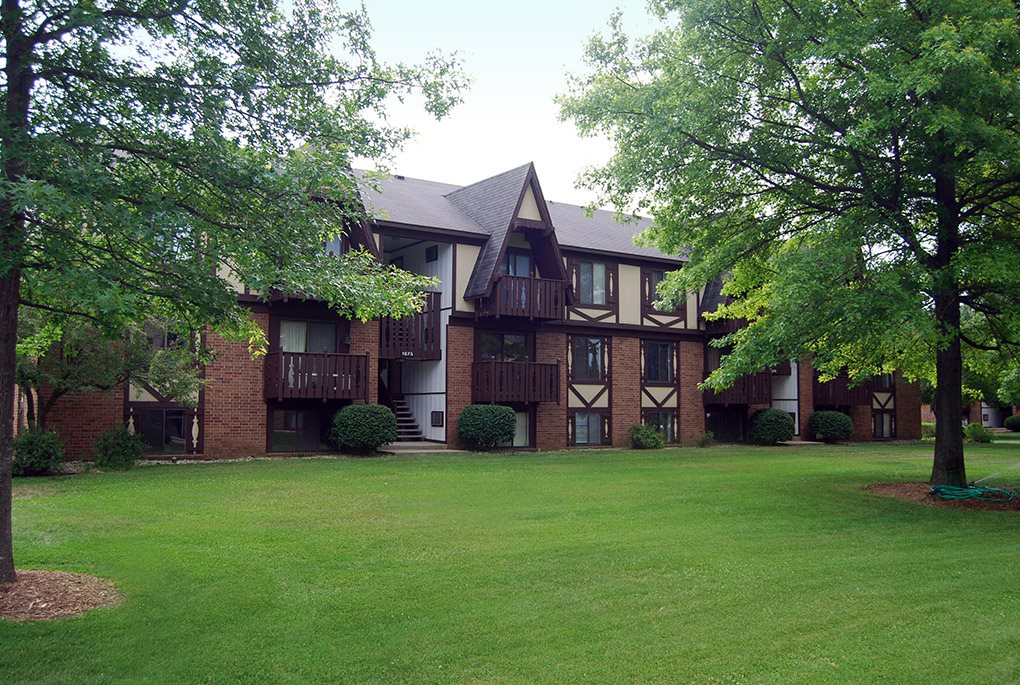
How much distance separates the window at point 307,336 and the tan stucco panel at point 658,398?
12.1 metres

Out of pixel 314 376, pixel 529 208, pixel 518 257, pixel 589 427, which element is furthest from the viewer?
pixel 589 427

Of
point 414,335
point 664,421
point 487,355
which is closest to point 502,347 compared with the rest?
point 487,355

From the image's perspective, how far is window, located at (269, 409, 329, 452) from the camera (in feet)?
79.5

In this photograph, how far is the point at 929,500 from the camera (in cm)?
1497

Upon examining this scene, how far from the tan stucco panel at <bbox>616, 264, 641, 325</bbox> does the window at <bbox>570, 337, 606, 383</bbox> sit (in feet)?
4.34

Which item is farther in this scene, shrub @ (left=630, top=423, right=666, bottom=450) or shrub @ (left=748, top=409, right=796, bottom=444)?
shrub @ (left=748, top=409, right=796, bottom=444)

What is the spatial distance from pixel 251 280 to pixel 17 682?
11.7 ft

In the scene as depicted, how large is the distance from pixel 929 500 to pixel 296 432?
54.4ft

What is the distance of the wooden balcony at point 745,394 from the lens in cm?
3253

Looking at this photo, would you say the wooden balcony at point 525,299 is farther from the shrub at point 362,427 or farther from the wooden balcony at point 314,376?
the shrub at point 362,427

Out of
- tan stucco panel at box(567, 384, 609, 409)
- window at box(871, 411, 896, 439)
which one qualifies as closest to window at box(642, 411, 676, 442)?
tan stucco panel at box(567, 384, 609, 409)

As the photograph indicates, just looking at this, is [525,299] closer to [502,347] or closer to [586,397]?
[502,347]

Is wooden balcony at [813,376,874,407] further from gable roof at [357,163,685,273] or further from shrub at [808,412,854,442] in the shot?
gable roof at [357,163,685,273]

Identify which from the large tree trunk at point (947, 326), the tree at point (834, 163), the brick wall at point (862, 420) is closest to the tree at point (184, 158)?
the tree at point (834, 163)
